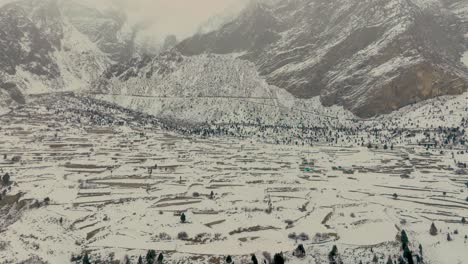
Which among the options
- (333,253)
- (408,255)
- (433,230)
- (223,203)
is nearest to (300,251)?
(333,253)

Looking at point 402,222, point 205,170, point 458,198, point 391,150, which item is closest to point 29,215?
point 205,170

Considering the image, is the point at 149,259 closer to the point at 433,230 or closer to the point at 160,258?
the point at 160,258

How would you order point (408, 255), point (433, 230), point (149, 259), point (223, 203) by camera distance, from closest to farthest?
point (149, 259), point (408, 255), point (433, 230), point (223, 203)

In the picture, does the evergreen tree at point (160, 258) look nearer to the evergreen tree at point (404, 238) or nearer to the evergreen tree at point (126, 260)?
the evergreen tree at point (126, 260)

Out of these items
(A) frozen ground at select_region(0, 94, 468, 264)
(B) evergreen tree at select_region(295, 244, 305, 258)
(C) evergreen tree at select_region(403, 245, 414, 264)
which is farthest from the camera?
(A) frozen ground at select_region(0, 94, 468, 264)

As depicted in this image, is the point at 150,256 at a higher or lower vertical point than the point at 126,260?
higher

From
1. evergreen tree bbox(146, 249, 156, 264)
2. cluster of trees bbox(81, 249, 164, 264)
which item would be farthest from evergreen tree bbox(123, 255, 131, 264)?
evergreen tree bbox(146, 249, 156, 264)

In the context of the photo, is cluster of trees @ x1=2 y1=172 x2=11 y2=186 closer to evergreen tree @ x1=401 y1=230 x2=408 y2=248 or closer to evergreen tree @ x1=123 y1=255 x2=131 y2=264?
evergreen tree @ x1=123 y1=255 x2=131 y2=264

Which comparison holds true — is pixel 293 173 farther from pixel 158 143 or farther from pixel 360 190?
pixel 158 143
